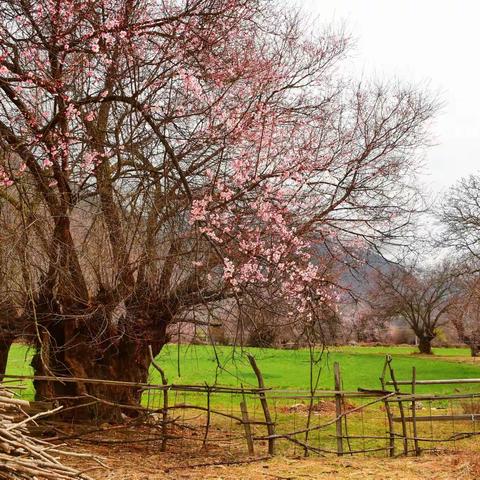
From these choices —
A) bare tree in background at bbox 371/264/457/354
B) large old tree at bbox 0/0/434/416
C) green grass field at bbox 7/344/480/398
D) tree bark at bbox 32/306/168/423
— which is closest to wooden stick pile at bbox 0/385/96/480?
large old tree at bbox 0/0/434/416

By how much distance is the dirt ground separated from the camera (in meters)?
7.26

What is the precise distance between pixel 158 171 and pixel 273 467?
3452 millimetres

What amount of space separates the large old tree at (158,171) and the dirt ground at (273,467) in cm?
155

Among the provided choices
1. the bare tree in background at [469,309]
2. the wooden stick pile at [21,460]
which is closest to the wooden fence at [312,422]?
the wooden stick pile at [21,460]

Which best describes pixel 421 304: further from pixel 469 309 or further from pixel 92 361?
pixel 92 361

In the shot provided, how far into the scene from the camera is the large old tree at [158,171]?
6.89 metres

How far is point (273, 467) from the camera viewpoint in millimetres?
7871

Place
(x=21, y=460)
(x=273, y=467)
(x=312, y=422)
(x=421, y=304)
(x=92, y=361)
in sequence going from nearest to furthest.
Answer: (x=21, y=460) < (x=273, y=467) < (x=92, y=361) < (x=312, y=422) < (x=421, y=304)

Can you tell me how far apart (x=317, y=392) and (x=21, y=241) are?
407 centimetres

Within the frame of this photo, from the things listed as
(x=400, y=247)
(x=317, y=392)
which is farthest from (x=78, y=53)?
(x=400, y=247)

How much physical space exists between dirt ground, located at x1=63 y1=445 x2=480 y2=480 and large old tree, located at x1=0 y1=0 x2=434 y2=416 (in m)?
1.55

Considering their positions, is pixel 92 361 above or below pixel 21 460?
above

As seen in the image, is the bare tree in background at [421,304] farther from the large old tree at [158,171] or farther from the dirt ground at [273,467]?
the dirt ground at [273,467]

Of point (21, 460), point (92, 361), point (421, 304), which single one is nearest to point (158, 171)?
point (92, 361)
